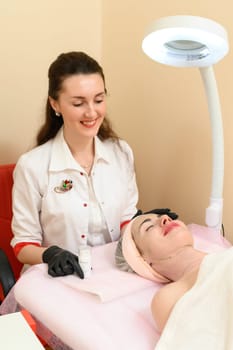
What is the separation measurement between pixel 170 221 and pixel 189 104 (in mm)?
612

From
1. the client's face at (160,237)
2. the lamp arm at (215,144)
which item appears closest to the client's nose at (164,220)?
the client's face at (160,237)

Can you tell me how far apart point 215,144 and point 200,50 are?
323mm

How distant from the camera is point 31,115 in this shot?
6.65 feet

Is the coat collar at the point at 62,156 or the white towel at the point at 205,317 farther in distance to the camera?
the coat collar at the point at 62,156

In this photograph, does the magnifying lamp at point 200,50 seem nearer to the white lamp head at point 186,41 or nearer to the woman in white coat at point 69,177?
the white lamp head at point 186,41

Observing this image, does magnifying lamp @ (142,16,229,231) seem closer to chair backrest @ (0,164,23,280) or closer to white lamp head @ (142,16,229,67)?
white lamp head @ (142,16,229,67)

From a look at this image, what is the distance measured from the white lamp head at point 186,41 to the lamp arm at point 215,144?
64mm

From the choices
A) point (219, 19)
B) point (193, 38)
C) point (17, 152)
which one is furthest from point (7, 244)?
point (219, 19)

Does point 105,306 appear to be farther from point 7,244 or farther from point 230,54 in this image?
point 230,54

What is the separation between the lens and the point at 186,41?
4.22ft

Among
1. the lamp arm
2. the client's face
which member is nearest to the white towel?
the client's face

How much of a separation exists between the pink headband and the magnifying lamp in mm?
344

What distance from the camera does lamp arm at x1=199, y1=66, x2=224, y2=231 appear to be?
1391 mm

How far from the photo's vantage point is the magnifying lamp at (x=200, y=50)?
3.78 ft
